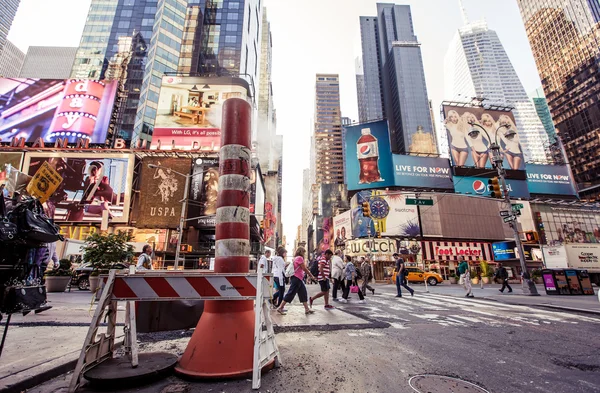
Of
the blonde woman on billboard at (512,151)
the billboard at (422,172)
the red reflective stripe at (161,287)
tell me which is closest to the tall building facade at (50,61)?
Result: the billboard at (422,172)

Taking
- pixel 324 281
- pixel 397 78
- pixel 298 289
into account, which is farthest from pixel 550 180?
pixel 397 78

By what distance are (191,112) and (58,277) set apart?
103 ft

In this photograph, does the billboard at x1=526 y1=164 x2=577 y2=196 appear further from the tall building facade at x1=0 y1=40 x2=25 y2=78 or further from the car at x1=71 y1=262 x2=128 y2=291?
the tall building facade at x1=0 y1=40 x2=25 y2=78

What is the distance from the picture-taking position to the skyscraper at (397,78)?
110 m

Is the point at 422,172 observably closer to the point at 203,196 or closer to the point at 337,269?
the point at 203,196

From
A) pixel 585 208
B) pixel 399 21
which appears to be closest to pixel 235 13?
pixel 585 208

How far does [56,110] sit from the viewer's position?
36.7 metres

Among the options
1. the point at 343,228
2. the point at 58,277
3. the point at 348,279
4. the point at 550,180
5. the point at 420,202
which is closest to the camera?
the point at 348,279

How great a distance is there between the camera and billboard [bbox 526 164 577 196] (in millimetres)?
50094

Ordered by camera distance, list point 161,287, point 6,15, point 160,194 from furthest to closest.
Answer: point 6,15, point 160,194, point 161,287

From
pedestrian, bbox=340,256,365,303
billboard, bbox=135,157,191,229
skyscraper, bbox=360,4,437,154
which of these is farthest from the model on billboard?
skyscraper, bbox=360,4,437,154

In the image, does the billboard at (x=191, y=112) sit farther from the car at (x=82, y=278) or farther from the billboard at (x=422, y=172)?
the billboard at (x=422, y=172)

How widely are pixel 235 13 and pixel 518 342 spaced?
82.5 metres

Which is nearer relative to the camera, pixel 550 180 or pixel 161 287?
pixel 161 287
